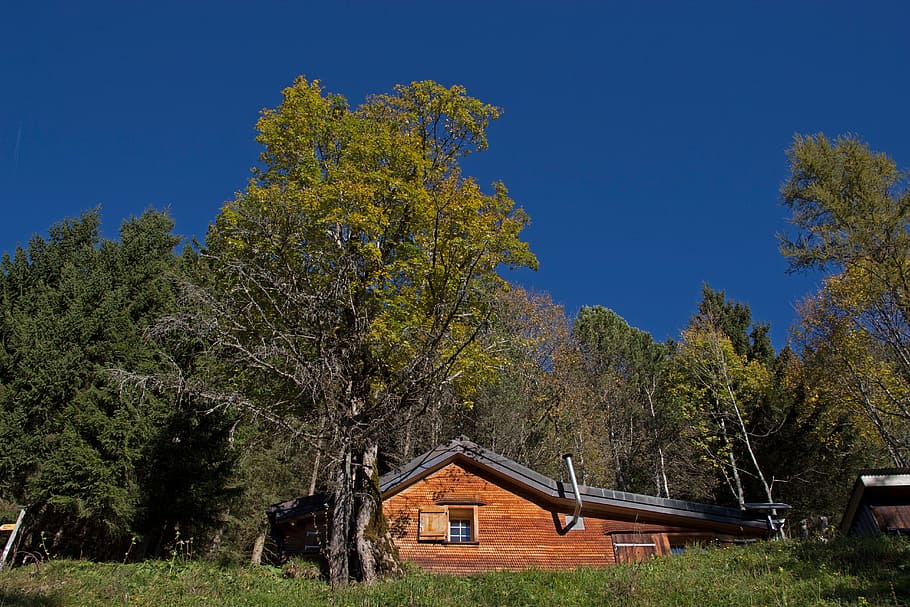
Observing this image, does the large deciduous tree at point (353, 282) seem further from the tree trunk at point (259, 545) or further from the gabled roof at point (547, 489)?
the tree trunk at point (259, 545)

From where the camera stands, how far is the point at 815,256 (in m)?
18.1

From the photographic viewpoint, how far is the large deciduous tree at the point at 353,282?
10.1m

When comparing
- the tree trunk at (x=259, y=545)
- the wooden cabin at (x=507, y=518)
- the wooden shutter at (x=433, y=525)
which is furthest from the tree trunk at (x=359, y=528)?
the tree trunk at (x=259, y=545)

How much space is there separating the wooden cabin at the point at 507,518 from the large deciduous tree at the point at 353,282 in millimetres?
2106

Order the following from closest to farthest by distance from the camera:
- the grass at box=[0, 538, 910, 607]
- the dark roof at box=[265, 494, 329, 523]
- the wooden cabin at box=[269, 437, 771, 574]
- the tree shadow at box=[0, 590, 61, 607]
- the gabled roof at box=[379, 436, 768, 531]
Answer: the tree shadow at box=[0, 590, 61, 607], the grass at box=[0, 538, 910, 607], the wooden cabin at box=[269, 437, 771, 574], the gabled roof at box=[379, 436, 768, 531], the dark roof at box=[265, 494, 329, 523]

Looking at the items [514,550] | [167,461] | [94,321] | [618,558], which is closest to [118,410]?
[167,461]

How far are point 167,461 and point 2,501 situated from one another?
5.42 m

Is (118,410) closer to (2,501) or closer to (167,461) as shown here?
(167,461)

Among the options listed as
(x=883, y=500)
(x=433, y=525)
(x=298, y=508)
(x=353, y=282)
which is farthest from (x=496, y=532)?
(x=883, y=500)

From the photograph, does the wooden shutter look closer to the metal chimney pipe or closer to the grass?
the grass

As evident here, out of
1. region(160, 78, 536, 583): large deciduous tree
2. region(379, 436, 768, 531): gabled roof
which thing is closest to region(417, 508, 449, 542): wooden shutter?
region(379, 436, 768, 531): gabled roof

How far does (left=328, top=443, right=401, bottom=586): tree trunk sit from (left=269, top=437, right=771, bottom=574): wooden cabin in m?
2.24

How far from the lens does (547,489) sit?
13570 millimetres

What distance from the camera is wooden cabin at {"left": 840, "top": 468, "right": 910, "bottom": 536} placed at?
13641 millimetres
